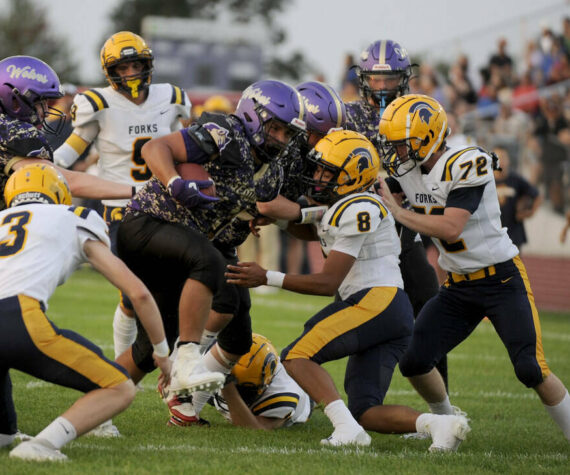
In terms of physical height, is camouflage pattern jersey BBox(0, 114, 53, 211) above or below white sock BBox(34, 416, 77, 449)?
above

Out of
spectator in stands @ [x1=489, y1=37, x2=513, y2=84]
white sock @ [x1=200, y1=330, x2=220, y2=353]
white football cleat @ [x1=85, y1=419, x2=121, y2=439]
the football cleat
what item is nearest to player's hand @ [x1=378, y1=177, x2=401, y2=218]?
white sock @ [x1=200, y1=330, x2=220, y2=353]

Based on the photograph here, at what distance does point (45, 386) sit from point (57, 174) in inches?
91.0

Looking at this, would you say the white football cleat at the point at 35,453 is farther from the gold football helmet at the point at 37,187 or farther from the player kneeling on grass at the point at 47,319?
the gold football helmet at the point at 37,187

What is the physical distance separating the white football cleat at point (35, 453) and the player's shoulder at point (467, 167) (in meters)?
2.35

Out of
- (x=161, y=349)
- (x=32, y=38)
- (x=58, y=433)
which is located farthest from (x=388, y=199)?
(x=32, y=38)

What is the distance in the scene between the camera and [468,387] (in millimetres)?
6801

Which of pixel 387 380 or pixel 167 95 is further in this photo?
pixel 167 95

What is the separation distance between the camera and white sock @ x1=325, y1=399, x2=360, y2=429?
4.47 m

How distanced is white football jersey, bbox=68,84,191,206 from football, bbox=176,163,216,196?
178 cm

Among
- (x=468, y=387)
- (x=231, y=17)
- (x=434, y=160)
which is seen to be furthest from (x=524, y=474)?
(x=231, y=17)

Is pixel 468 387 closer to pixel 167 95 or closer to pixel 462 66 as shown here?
pixel 167 95

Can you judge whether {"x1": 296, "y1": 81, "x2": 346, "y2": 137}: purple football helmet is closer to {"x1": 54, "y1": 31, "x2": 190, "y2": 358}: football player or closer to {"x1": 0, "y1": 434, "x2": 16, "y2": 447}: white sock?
{"x1": 54, "y1": 31, "x2": 190, "y2": 358}: football player

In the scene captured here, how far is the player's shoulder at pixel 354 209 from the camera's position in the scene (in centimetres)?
464

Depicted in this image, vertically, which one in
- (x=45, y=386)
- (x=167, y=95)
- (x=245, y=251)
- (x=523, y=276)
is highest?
(x=167, y=95)
